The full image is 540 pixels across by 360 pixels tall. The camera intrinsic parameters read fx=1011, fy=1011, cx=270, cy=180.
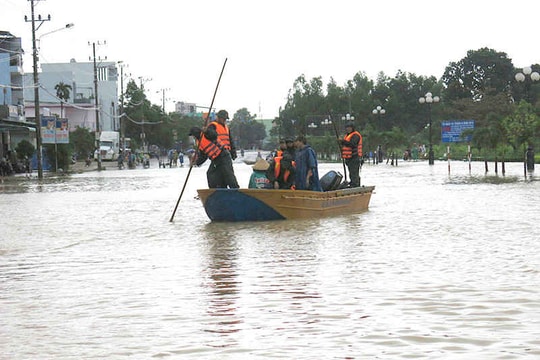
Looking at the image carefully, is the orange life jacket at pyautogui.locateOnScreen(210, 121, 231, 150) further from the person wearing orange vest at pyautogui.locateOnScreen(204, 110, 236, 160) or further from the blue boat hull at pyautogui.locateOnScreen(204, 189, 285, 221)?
the blue boat hull at pyautogui.locateOnScreen(204, 189, 285, 221)

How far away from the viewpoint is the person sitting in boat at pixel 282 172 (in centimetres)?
1670

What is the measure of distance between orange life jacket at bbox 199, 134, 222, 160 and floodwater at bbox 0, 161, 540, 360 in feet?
4.29

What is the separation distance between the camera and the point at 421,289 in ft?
27.7

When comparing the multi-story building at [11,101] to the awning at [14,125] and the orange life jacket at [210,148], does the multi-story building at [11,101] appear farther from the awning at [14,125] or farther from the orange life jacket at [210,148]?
the orange life jacket at [210,148]

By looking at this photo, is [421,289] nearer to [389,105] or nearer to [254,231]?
[254,231]

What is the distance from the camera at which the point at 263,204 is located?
16.2 m

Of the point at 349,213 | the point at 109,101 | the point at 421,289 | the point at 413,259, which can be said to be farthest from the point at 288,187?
the point at 109,101

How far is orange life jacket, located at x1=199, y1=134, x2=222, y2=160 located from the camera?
1675 cm

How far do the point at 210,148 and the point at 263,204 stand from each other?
138 cm

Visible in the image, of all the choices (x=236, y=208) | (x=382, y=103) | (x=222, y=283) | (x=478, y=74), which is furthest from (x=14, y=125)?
(x=382, y=103)

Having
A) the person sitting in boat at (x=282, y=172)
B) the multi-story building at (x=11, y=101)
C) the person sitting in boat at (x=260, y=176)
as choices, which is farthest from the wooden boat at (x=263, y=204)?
the multi-story building at (x=11, y=101)

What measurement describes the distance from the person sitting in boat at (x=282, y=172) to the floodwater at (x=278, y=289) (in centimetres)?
96

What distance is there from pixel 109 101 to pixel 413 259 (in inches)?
4974

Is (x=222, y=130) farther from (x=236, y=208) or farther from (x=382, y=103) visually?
(x=382, y=103)
